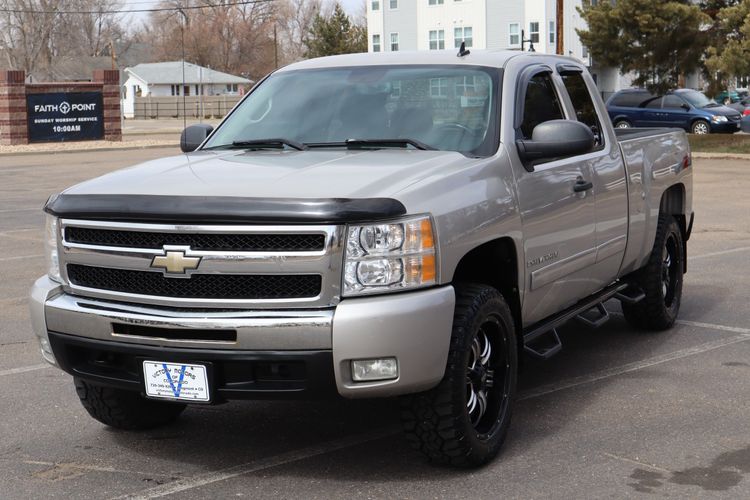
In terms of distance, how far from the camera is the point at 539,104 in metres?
6.40

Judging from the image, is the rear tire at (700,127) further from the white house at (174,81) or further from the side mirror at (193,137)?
the white house at (174,81)

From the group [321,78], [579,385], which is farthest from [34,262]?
[579,385]

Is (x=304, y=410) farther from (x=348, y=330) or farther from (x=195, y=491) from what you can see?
(x=348, y=330)

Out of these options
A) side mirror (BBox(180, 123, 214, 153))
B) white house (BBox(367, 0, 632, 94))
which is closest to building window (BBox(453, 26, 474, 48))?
white house (BBox(367, 0, 632, 94))

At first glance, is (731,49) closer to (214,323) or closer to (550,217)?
(550,217)

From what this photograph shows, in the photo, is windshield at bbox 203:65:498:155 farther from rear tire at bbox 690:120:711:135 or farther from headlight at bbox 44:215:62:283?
rear tire at bbox 690:120:711:135

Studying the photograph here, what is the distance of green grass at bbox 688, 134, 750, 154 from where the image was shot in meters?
32.1

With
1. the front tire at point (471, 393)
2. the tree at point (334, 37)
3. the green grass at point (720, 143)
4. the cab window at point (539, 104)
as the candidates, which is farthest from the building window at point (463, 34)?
the front tire at point (471, 393)

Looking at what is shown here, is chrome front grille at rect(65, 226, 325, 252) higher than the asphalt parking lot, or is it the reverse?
chrome front grille at rect(65, 226, 325, 252)

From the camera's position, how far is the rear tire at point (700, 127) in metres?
38.2

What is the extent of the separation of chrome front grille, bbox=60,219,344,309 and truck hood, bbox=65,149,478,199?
0.54ft

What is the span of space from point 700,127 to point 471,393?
3525 cm

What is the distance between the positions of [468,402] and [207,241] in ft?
4.48

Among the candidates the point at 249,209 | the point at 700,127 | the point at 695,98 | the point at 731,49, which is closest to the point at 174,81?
the point at 695,98
